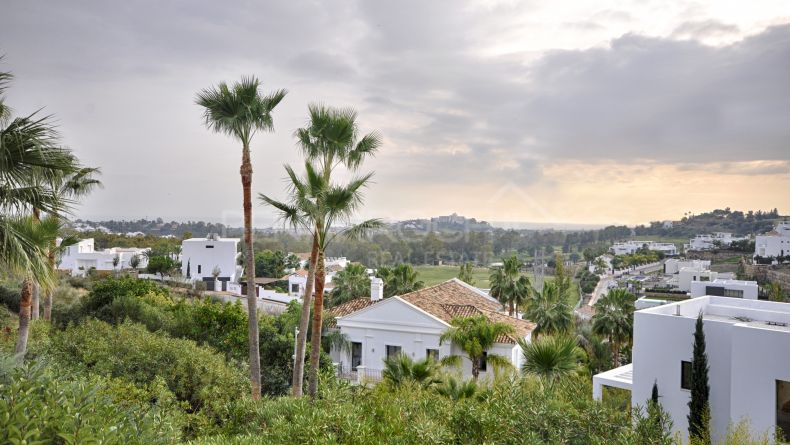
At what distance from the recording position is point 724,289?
2186 centimetres

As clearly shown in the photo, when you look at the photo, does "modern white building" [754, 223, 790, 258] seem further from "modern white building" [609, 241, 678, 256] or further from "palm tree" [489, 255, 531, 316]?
"palm tree" [489, 255, 531, 316]

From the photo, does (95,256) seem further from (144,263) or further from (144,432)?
(144,432)

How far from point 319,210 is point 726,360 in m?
9.81

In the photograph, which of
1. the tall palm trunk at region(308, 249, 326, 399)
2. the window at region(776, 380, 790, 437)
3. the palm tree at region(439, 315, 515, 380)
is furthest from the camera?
the palm tree at region(439, 315, 515, 380)

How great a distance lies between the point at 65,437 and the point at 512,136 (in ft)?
135

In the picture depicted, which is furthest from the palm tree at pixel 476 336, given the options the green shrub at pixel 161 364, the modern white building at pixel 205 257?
the modern white building at pixel 205 257

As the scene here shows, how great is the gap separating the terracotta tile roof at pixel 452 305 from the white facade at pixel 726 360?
555 cm

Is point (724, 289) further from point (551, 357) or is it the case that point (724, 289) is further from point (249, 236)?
point (249, 236)

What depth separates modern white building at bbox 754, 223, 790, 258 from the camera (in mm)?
56812

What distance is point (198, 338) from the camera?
1769cm

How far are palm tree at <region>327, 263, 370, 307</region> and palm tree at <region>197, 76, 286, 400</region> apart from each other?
64.9 ft

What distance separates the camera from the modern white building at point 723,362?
1095 cm

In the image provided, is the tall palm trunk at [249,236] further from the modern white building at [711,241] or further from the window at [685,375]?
the modern white building at [711,241]

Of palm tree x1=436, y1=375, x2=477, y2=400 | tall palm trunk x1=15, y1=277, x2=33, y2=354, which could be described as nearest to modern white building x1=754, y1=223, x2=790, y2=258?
palm tree x1=436, y1=375, x2=477, y2=400
